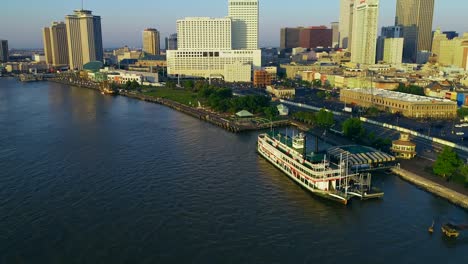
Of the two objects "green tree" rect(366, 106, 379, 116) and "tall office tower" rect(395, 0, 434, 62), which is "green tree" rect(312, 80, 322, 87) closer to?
"green tree" rect(366, 106, 379, 116)

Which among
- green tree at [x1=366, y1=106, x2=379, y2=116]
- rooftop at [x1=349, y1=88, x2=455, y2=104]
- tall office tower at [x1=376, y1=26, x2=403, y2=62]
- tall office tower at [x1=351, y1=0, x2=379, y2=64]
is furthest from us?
tall office tower at [x1=376, y1=26, x2=403, y2=62]

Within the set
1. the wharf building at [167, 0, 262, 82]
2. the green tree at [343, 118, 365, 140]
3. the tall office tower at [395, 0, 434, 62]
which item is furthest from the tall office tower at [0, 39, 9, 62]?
the green tree at [343, 118, 365, 140]

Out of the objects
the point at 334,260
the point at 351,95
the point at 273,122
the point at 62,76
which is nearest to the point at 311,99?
the point at 351,95

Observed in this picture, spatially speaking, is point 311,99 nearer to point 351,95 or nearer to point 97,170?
point 351,95

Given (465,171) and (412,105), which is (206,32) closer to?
(412,105)

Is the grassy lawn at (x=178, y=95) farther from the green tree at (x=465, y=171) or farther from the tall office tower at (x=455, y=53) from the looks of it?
the tall office tower at (x=455, y=53)

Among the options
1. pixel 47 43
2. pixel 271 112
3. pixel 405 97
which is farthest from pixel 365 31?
pixel 47 43
